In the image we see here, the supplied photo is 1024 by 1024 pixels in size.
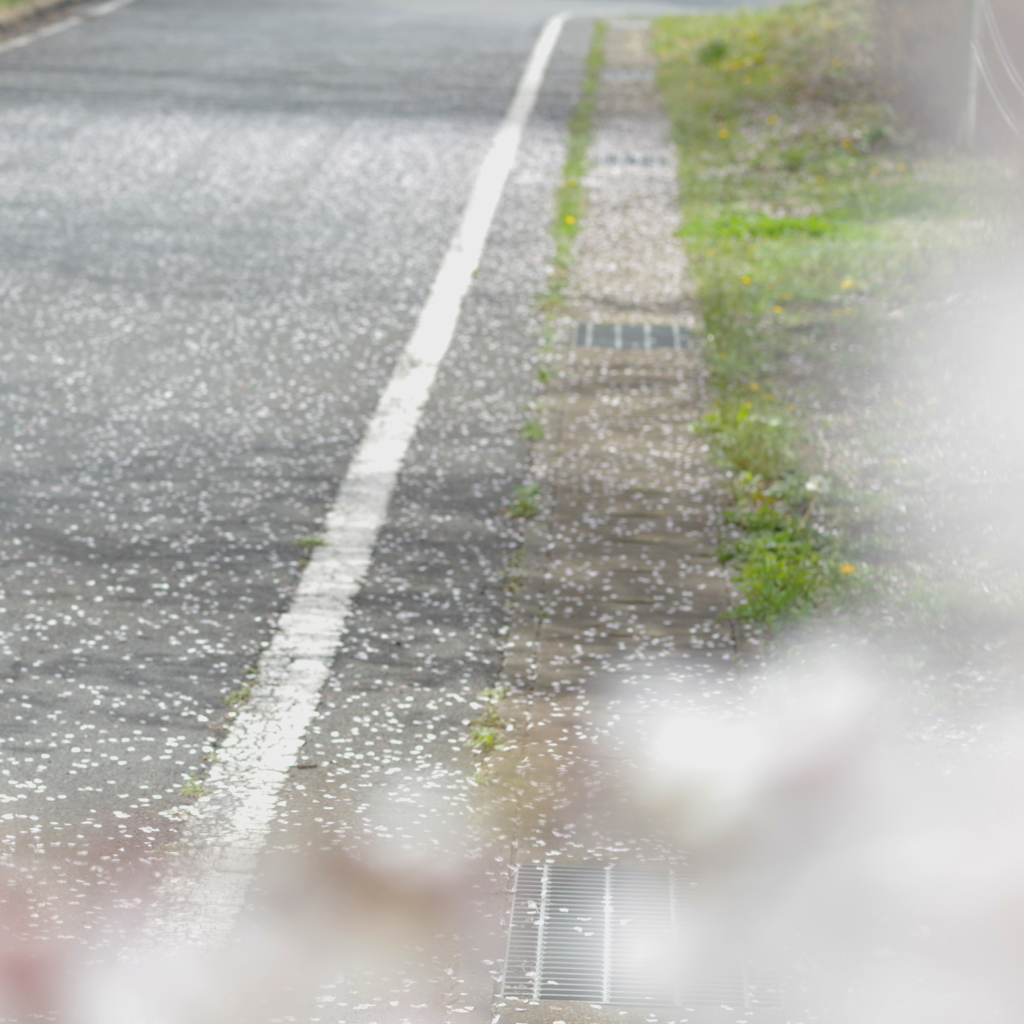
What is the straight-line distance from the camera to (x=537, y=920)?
134 inches

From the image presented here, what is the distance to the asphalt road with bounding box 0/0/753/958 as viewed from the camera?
403 centimetres

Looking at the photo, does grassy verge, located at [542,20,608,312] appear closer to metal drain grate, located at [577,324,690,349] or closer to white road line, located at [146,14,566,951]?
metal drain grate, located at [577,324,690,349]

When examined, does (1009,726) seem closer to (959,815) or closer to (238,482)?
(959,815)

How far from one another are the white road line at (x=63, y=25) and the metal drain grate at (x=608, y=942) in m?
14.1

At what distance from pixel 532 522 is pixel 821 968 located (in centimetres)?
241

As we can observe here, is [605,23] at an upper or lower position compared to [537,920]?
lower

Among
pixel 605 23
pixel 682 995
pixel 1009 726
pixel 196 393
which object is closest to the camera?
pixel 682 995

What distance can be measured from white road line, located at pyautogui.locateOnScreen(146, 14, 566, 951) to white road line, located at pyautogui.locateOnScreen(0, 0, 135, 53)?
10355 millimetres

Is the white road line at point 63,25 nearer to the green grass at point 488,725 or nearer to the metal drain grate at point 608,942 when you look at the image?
the green grass at point 488,725

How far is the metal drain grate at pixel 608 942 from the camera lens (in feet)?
10.5

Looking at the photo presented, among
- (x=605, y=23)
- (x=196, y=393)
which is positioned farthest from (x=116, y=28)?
(x=196, y=393)

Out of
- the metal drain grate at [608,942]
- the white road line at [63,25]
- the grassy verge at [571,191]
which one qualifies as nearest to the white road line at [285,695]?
the metal drain grate at [608,942]

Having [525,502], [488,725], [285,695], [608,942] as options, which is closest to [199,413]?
[525,502]

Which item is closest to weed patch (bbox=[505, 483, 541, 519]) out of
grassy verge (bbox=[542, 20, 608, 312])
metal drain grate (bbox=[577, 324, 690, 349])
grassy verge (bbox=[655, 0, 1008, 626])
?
grassy verge (bbox=[655, 0, 1008, 626])
